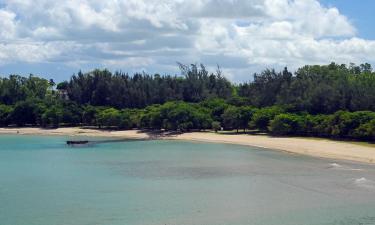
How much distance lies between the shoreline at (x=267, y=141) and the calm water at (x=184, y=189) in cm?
344

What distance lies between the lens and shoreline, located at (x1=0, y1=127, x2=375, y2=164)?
70812 millimetres

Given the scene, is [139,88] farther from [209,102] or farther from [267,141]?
[267,141]

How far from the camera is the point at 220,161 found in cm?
6950

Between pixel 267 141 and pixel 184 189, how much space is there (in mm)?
41275

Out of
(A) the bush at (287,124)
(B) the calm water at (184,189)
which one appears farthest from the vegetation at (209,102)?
(B) the calm water at (184,189)

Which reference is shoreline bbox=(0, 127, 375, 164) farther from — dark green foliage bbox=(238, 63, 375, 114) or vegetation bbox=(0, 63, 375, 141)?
dark green foliage bbox=(238, 63, 375, 114)

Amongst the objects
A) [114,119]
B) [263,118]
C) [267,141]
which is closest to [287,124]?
[267,141]

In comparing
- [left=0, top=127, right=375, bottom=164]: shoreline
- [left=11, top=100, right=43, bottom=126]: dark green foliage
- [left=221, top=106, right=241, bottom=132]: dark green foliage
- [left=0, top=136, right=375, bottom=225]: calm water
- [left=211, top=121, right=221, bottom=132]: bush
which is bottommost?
[left=0, top=136, right=375, bottom=225]: calm water

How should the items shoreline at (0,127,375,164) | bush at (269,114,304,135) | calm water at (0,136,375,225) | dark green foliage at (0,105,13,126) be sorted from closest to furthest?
calm water at (0,136,375,225), shoreline at (0,127,375,164), bush at (269,114,304,135), dark green foliage at (0,105,13,126)

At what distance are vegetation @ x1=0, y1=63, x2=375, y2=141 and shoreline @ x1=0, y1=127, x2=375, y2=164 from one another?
262 centimetres

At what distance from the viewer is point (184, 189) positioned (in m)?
49.0

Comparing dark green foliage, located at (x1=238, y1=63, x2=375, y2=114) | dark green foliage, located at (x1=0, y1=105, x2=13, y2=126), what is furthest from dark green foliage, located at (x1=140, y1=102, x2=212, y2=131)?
dark green foliage, located at (x1=0, y1=105, x2=13, y2=126)

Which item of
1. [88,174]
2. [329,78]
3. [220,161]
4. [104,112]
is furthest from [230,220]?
[104,112]

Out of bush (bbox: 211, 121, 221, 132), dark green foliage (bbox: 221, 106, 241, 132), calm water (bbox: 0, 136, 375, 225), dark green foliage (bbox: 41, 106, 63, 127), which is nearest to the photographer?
calm water (bbox: 0, 136, 375, 225)
